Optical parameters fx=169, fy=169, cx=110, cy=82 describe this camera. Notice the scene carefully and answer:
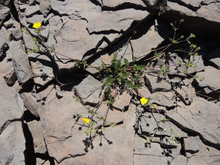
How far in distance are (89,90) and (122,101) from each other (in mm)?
806

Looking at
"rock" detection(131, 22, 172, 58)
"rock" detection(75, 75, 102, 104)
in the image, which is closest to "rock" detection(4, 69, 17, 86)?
"rock" detection(75, 75, 102, 104)

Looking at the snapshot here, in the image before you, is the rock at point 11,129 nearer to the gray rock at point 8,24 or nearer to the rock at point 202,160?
the gray rock at point 8,24

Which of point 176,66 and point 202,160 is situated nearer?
point 202,160

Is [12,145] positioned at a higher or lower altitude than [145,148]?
higher

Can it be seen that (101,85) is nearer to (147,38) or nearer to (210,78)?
(147,38)

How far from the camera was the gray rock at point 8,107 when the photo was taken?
3160 millimetres

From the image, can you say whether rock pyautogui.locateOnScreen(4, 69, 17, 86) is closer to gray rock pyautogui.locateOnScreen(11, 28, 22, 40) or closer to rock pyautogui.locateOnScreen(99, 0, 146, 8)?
gray rock pyautogui.locateOnScreen(11, 28, 22, 40)

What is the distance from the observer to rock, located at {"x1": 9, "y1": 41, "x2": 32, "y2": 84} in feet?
13.2

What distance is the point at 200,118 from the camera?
3.94 meters

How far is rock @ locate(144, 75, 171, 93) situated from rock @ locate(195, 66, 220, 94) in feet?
2.69

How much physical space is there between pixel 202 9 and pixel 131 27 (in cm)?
176

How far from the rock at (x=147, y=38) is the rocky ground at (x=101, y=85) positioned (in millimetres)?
26

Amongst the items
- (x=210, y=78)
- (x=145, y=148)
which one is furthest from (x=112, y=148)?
(x=210, y=78)

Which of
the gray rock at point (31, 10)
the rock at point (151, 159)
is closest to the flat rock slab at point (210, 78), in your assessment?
the rock at point (151, 159)
